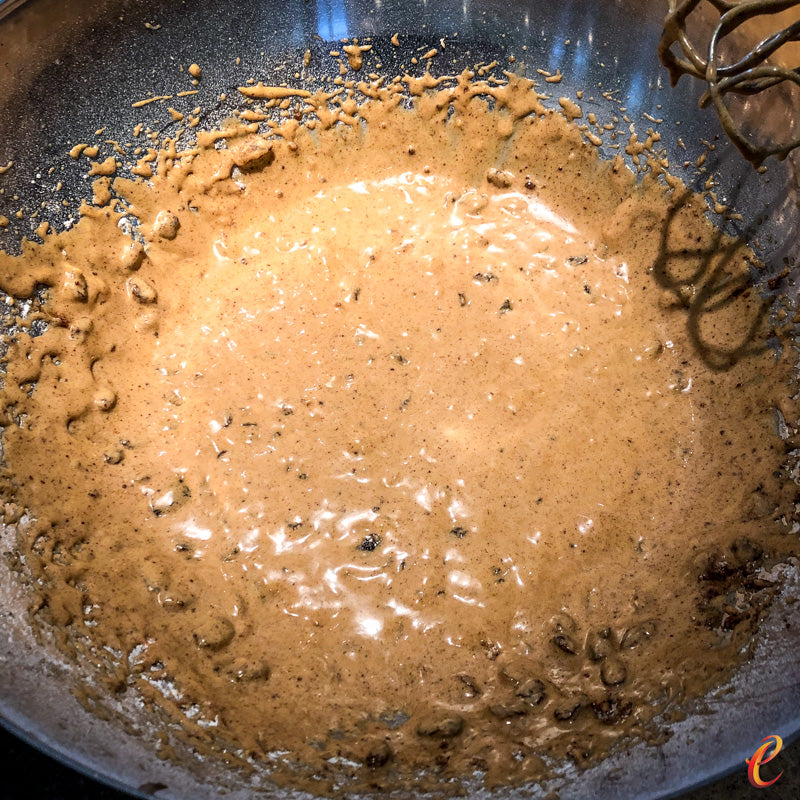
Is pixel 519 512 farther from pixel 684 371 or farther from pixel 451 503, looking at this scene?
pixel 684 371

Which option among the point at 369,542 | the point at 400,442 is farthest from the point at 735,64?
the point at 369,542

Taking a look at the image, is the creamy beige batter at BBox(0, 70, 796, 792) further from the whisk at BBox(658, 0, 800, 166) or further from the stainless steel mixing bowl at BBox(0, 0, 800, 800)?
the whisk at BBox(658, 0, 800, 166)

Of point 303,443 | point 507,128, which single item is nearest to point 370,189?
point 507,128

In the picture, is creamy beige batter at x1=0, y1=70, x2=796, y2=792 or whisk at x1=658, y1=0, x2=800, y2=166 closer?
whisk at x1=658, y1=0, x2=800, y2=166
